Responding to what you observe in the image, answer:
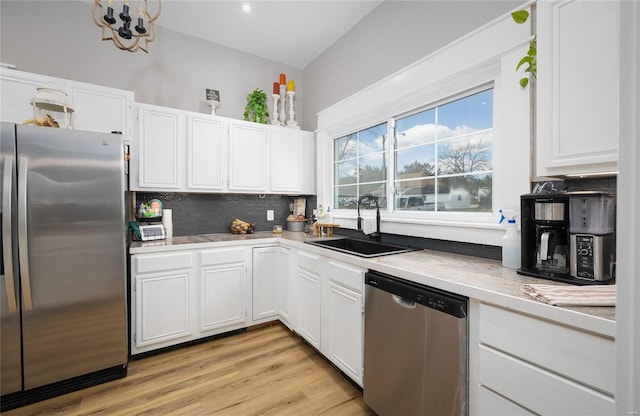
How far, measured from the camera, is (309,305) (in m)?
2.26

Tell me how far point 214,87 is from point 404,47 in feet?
6.78

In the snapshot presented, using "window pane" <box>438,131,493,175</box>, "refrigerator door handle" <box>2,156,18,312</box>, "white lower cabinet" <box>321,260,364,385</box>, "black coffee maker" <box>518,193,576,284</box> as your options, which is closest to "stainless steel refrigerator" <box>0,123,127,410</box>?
"refrigerator door handle" <box>2,156,18,312</box>

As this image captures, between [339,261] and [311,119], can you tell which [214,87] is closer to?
[311,119]

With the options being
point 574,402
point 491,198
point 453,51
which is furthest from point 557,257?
point 453,51

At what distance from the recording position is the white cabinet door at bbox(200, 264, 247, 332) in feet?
7.97

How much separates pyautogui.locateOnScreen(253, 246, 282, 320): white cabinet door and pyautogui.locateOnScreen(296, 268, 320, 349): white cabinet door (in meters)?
0.42

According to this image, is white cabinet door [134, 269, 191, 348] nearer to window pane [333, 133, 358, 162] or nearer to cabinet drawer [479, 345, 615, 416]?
window pane [333, 133, 358, 162]

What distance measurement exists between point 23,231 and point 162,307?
3.36 ft

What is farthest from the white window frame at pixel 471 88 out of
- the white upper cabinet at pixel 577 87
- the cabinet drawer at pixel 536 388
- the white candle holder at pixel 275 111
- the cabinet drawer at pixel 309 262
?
the white candle holder at pixel 275 111

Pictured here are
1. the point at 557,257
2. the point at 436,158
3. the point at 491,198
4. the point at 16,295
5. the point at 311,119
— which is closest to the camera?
the point at 557,257

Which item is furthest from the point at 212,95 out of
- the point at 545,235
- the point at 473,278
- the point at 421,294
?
the point at 545,235

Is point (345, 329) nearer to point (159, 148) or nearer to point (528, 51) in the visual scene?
point (528, 51)

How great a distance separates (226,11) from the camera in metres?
2.60

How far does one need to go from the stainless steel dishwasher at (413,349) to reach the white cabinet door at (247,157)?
184cm
